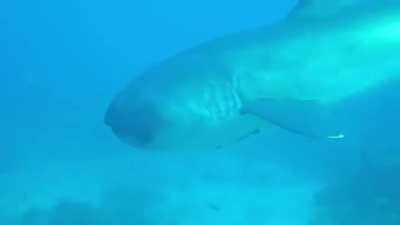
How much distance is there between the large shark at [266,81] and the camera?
2.33 m

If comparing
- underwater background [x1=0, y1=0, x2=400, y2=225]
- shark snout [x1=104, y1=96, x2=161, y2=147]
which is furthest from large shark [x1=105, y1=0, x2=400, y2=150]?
underwater background [x1=0, y1=0, x2=400, y2=225]

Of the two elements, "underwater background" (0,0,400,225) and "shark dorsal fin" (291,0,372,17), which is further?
"underwater background" (0,0,400,225)

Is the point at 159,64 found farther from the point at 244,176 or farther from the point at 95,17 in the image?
the point at 95,17

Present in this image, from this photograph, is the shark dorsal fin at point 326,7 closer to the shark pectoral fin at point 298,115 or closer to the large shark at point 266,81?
the large shark at point 266,81

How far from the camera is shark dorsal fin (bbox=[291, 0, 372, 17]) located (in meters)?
2.60

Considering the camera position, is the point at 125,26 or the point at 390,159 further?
the point at 125,26

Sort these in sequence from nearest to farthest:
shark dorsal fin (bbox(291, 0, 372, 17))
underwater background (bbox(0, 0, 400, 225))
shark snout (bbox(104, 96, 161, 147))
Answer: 1. shark snout (bbox(104, 96, 161, 147))
2. shark dorsal fin (bbox(291, 0, 372, 17))
3. underwater background (bbox(0, 0, 400, 225))

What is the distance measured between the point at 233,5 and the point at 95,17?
105ft

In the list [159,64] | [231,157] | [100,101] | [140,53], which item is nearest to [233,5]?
[140,53]

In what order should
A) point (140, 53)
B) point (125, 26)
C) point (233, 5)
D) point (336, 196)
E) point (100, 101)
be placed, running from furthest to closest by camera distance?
point (125, 26), point (233, 5), point (140, 53), point (100, 101), point (336, 196)

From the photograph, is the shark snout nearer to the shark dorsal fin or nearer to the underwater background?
the underwater background

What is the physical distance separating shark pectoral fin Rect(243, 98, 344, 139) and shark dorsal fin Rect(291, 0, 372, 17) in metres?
0.42

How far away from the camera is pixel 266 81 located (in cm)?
242

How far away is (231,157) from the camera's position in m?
17.1
